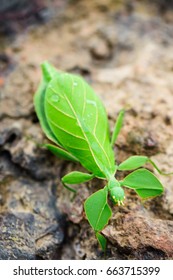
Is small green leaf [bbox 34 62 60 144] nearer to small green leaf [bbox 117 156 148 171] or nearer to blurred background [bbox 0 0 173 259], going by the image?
blurred background [bbox 0 0 173 259]

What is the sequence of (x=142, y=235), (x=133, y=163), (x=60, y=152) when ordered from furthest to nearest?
1. (x=60, y=152)
2. (x=133, y=163)
3. (x=142, y=235)

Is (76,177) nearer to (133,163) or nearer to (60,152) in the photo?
(60,152)

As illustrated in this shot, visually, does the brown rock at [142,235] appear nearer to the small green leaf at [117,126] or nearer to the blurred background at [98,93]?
the blurred background at [98,93]

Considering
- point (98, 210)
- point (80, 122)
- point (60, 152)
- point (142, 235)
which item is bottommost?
point (142, 235)

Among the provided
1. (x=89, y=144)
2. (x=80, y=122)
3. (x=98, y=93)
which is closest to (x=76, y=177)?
(x=89, y=144)

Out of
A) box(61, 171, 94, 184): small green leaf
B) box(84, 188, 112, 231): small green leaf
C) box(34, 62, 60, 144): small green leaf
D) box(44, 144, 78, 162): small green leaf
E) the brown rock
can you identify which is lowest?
the brown rock

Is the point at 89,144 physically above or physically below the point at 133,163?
above

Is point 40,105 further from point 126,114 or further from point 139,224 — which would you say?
point 139,224

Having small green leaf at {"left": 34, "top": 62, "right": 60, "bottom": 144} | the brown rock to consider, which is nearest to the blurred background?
the brown rock
